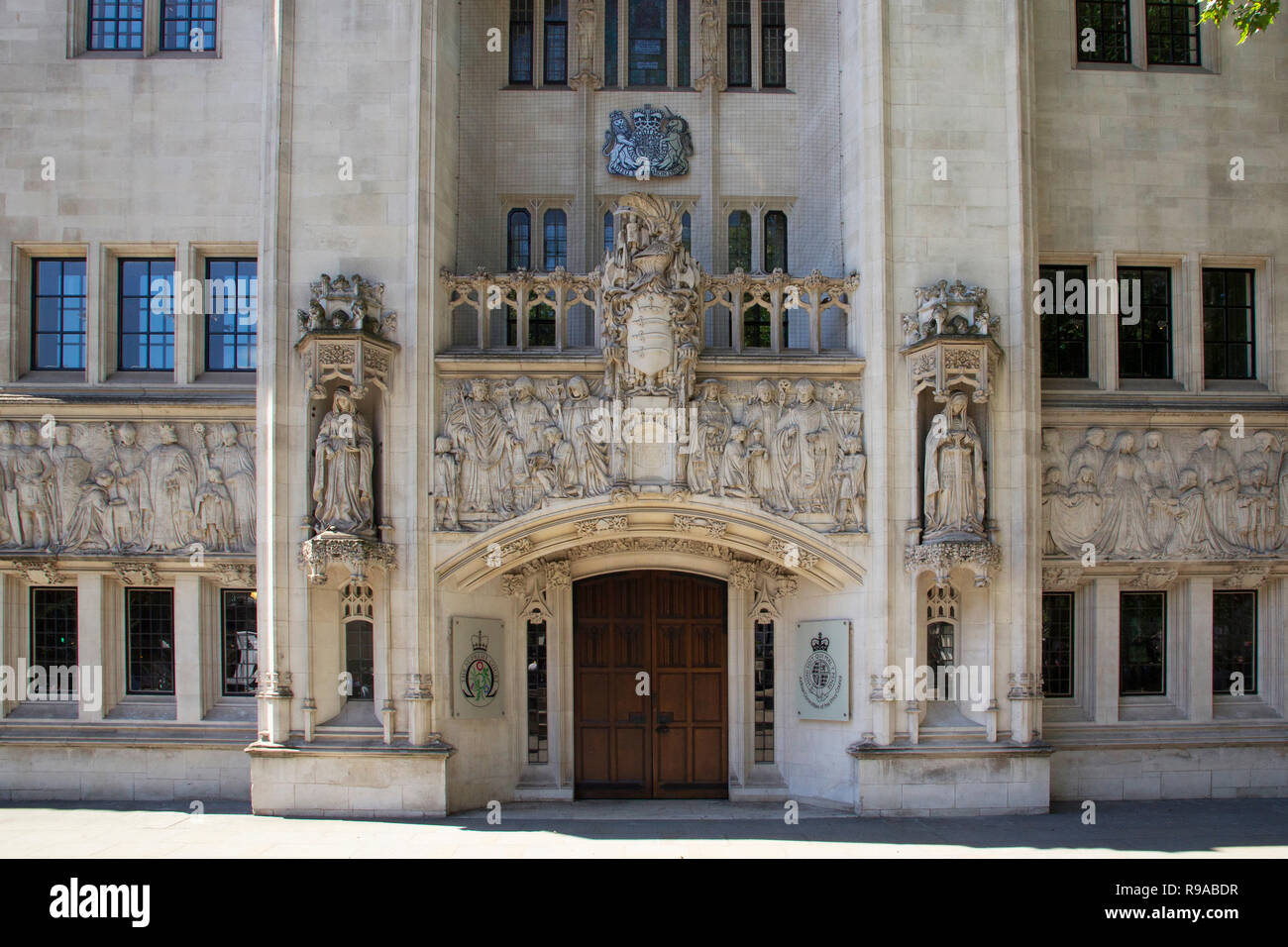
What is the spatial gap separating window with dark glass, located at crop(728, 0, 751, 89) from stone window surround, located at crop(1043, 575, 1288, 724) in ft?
28.7

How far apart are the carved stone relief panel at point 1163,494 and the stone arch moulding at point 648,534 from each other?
3254 millimetres

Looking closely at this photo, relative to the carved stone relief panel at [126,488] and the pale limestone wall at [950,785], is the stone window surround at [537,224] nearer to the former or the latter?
the carved stone relief panel at [126,488]

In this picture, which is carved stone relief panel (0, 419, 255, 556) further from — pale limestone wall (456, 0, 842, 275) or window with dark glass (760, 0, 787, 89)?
window with dark glass (760, 0, 787, 89)

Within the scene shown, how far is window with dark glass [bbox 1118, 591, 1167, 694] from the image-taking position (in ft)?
53.2

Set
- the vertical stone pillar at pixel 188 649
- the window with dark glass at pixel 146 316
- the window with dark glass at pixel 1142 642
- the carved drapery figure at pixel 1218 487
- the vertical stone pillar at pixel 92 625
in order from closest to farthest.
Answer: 1. the vertical stone pillar at pixel 188 649
2. the vertical stone pillar at pixel 92 625
3. the carved drapery figure at pixel 1218 487
4. the window with dark glass at pixel 1142 642
5. the window with dark glass at pixel 146 316

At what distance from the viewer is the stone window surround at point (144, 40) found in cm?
1628

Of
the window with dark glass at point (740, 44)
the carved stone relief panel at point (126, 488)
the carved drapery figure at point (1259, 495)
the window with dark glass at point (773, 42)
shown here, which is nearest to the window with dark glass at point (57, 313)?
the carved stone relief panel at point (126, 488)

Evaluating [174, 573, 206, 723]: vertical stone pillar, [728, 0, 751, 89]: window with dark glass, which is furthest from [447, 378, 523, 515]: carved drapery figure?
[728, 0, 751, 89]: window with dark glass

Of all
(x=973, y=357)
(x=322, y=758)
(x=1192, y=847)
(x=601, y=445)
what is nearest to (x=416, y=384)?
(x=601, y=445)

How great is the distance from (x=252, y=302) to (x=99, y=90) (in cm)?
358

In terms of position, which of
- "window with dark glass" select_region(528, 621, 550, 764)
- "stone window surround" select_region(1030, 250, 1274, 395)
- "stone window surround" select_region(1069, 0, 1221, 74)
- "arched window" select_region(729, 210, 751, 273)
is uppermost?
"stone window surround" select_region(1069, 0, 1221, 74)

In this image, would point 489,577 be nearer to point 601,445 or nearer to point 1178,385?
point 601,445

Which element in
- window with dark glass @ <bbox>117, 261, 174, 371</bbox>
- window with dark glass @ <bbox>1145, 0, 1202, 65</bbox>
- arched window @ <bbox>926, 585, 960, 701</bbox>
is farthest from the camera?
window with dark glass @ <bbox>1145, 0, 1202, 65</bbox>

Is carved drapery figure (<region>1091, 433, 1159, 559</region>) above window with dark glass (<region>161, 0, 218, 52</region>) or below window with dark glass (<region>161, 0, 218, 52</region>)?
below
